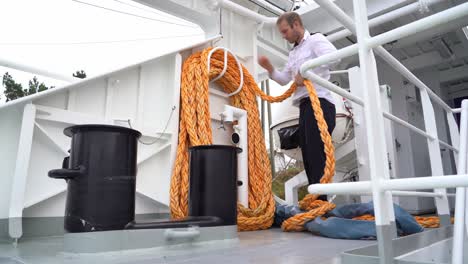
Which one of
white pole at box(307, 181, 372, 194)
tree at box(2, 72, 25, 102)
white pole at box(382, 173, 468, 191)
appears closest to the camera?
white pole at box(382, 173, 468, 191)

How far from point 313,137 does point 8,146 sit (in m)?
1.79

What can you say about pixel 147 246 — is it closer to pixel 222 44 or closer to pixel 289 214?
pixel 289 214

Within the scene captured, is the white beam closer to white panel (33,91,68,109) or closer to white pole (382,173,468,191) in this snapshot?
white panel (33,91,68,109)

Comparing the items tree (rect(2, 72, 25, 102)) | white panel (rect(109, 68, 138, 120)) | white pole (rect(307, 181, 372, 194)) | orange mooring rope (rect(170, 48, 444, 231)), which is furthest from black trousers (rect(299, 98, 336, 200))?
tree (rect(2, 72, 25, 102))

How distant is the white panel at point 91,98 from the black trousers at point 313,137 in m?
1.36

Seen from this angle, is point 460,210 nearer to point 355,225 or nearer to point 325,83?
point 325,83

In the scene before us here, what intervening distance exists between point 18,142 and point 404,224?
2.04m

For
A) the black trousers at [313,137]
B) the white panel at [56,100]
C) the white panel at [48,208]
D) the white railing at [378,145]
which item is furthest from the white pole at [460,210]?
the white panel at [56,100]

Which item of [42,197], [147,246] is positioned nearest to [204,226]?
[147,246]

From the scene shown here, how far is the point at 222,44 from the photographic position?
10.1 ft

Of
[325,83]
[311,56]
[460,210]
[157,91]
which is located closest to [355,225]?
[460,210]

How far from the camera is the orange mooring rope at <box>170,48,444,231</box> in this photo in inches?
80.9

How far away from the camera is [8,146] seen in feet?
5.66

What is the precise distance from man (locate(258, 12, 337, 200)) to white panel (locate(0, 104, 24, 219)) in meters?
1.60
